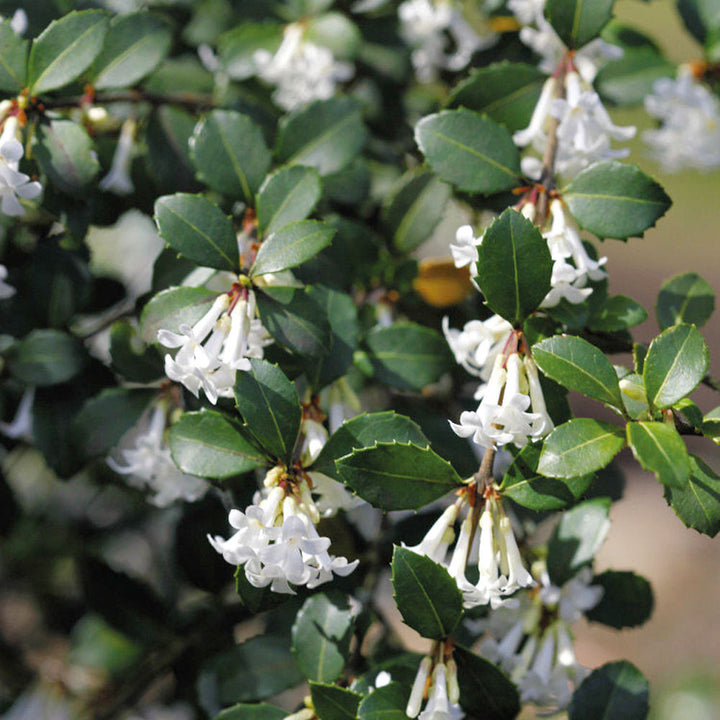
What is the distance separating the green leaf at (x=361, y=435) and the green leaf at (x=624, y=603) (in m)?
0.46

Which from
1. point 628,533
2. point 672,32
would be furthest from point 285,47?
point 672,32

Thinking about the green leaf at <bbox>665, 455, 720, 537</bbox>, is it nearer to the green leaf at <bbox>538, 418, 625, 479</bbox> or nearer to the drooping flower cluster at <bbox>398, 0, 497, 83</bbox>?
the green leaf at <bbox>538, 418, 625, 479</bbox>

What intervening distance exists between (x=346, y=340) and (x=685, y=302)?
45 centimetres

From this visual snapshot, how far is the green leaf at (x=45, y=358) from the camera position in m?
1.10

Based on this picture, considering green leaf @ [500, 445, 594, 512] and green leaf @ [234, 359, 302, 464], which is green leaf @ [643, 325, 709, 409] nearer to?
green leaf @ [500, 445, 594, 512]

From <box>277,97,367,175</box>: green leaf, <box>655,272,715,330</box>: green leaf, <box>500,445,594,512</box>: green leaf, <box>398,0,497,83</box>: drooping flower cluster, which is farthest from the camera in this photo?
<box>398,0,497,83</box>: drooping flower cluster

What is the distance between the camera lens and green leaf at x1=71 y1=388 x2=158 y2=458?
3.51ft

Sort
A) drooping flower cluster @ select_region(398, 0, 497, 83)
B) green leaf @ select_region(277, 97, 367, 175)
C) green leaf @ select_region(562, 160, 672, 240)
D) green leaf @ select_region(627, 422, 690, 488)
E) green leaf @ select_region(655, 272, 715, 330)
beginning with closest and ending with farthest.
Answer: green leaf @ select_region(627, 422, 690, 488) → green leaf @ select_region(562, 160, 672, 240) → green leaf @ select_region(655, 272, 715, 330) → green leaf @ select_region(277, 97, 367, 175) → drooping flower cluster @ select_region(398, 0, 497, 83)

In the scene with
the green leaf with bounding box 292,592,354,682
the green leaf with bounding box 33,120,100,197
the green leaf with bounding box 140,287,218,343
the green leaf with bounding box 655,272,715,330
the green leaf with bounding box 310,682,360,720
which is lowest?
the green leaf with bounding box 292,592,354,682

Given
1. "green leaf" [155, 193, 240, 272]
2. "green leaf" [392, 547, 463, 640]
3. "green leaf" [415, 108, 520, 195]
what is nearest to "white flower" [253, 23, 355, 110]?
"green leaf" [415, 108, 520, 195]

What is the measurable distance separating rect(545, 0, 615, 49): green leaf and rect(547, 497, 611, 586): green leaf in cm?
62

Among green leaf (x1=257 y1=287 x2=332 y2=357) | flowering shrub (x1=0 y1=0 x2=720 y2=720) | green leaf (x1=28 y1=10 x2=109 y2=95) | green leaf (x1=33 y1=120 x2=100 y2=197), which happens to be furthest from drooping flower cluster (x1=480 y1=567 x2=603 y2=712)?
green leaf (x1=28 y1=10 x2=109 y2=95)

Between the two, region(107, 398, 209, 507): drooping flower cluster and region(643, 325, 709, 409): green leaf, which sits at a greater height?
region(643, 325, 709, 409): green leaf

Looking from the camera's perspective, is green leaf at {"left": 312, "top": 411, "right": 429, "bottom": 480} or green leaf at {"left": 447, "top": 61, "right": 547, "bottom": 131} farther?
green leaf at {"left": 447, "top": 61, "right": 547, "bottom": 131}
